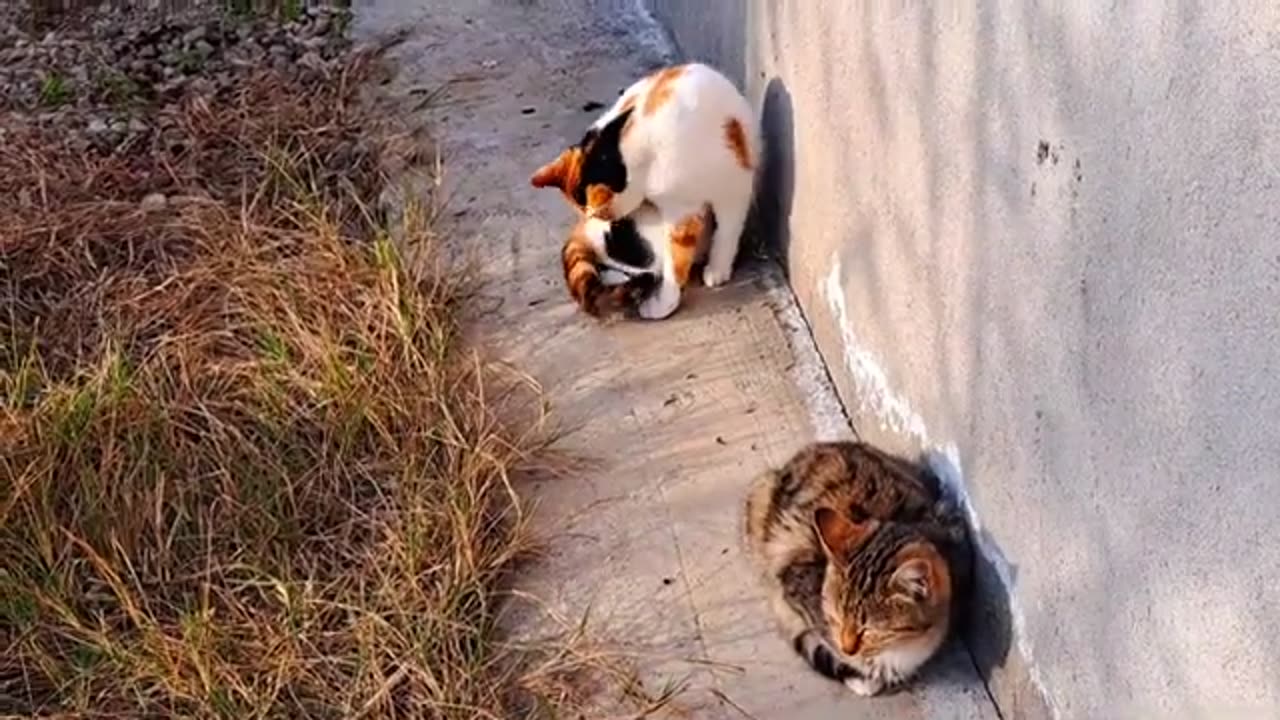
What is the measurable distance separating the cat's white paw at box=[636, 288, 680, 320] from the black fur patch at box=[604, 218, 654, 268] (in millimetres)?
88

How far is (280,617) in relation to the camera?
7.07ft

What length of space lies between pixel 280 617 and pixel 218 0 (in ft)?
10.0

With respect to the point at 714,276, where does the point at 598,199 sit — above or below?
above

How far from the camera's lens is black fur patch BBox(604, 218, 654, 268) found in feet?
9.52

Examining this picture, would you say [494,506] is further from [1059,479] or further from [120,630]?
[1059,479]

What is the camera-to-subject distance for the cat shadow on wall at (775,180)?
114 inches

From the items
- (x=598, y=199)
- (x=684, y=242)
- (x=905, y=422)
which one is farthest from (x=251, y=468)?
(x=905, y=422)

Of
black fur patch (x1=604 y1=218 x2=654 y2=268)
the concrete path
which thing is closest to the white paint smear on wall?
the concrete path

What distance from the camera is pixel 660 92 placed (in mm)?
2807

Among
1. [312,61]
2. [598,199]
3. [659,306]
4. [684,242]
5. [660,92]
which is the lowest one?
[312,61]

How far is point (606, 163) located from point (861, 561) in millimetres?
1083

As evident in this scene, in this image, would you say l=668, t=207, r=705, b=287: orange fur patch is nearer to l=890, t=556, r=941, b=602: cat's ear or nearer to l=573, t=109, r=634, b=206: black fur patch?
l=573, t=109, r=634, b=206: black fur patch

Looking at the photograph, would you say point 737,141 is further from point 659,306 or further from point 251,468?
point 251,468

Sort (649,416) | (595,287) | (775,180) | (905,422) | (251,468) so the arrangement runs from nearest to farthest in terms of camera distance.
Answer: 1. (905,422)
2. (251,468)
3. (649,416)
4. (595,287)
5. (775,180)
